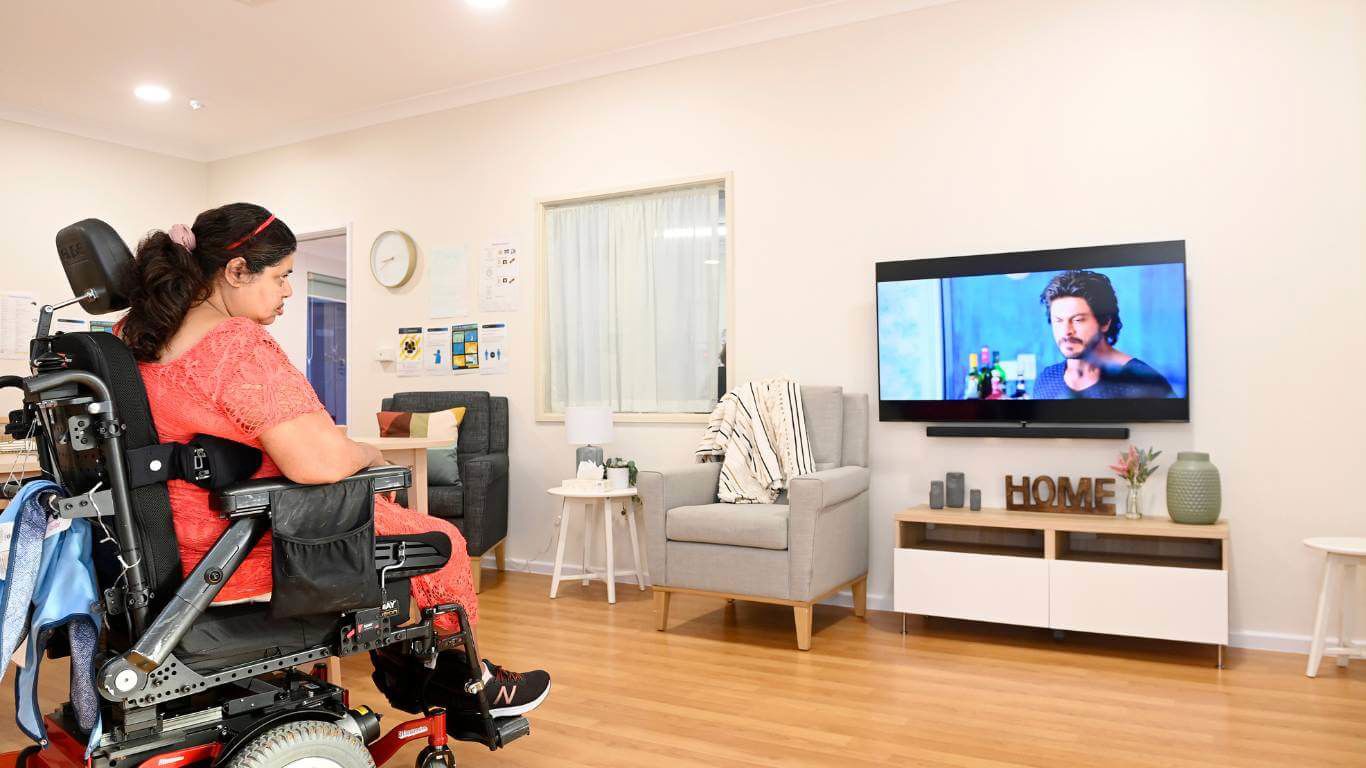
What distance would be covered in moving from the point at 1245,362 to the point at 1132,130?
0.97 m

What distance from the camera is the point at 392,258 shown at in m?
5.66

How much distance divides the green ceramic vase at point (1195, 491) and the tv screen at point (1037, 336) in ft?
0.74

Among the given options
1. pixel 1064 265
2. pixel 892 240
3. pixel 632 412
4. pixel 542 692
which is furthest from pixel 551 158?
pixel 542 692

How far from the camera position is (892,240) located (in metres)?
4.14

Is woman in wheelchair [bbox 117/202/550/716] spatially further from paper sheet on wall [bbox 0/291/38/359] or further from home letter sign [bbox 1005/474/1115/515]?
paper sheet on wall [bbox 0/291/38/359]

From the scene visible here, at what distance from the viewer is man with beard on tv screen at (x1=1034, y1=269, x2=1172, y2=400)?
11.7 feet

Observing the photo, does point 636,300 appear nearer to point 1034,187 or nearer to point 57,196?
point 1034,187

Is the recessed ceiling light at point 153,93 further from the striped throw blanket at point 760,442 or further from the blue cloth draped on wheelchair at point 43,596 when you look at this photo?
the blue cloth draped on wheelchair at point 43,596

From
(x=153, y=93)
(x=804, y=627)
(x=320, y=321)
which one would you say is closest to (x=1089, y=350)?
(x=804, y=627)

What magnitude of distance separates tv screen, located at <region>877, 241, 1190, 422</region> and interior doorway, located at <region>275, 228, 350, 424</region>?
5471 mm

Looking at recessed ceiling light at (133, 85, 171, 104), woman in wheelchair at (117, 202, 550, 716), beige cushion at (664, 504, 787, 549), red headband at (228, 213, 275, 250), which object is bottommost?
beige cushion at (664, 504, 787, 549)

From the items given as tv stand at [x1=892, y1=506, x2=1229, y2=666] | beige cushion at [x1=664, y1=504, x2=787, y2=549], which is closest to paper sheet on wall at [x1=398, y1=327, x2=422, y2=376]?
beige cushion at [x1=664, y1=504, x2=787, y2=549]

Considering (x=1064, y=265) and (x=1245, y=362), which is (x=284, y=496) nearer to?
(x=1064, y=265)

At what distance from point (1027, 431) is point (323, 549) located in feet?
9.41
